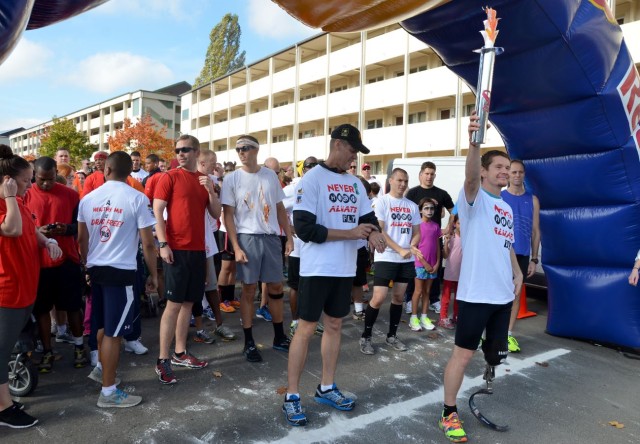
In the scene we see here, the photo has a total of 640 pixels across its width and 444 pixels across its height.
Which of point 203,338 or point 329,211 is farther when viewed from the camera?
point 203,338

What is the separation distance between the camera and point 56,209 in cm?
435

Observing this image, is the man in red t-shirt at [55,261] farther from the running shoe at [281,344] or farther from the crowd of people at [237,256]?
the running shoe at [281,344]

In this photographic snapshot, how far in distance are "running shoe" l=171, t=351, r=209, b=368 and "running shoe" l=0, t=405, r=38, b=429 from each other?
1.35m

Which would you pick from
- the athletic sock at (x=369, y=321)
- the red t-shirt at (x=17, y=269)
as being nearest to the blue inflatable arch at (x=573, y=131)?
the athletic sock at (x=369, y=321)

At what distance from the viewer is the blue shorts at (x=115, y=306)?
3514 millimetres

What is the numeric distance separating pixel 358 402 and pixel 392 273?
5.76 feet

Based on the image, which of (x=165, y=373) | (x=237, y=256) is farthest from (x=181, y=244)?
(x=165, y=373)

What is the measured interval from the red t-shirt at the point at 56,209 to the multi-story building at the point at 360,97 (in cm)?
1901

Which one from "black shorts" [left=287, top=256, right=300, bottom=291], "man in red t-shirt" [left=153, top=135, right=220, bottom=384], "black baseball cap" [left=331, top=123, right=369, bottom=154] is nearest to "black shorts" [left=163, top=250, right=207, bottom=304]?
"man in red t-shirt" [left=153, top=135, right=220, bottom=384]

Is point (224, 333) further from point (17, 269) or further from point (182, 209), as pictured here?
point (17, 269)

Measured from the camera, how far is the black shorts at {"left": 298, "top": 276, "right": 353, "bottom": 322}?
3.48 m

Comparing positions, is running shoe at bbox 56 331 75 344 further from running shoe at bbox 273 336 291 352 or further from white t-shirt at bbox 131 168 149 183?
white t-shirt at bbox 131 168 149 183

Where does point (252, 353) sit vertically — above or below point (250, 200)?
below

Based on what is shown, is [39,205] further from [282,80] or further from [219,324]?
[282,80]
